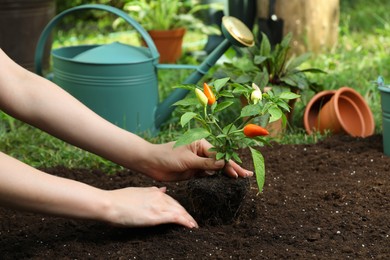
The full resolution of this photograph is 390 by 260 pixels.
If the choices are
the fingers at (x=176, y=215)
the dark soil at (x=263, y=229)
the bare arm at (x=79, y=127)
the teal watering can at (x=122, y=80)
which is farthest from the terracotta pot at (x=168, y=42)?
the fingers at (x=176, y=215)

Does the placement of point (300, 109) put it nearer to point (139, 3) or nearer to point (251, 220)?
point (251, 220)

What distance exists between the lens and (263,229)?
2252mm

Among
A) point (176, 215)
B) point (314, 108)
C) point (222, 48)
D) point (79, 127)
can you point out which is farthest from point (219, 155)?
point (314, 108)

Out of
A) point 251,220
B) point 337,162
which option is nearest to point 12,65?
point 251,220

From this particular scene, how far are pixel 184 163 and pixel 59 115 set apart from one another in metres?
0.40

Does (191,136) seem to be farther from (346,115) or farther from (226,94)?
(346,115)

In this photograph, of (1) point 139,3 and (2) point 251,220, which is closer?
(2) point 251,220

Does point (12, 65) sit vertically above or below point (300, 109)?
above

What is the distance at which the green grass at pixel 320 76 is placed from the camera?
10.4ft

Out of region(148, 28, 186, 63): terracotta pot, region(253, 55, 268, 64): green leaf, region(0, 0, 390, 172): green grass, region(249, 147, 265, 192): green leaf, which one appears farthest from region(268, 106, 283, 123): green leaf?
region(148, 28, 186, 63): terracotta pot

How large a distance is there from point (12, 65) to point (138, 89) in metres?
1.06

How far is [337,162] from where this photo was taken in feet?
9.36

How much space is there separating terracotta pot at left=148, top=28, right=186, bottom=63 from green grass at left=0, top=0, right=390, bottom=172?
0.33ft

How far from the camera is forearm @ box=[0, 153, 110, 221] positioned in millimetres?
1976
